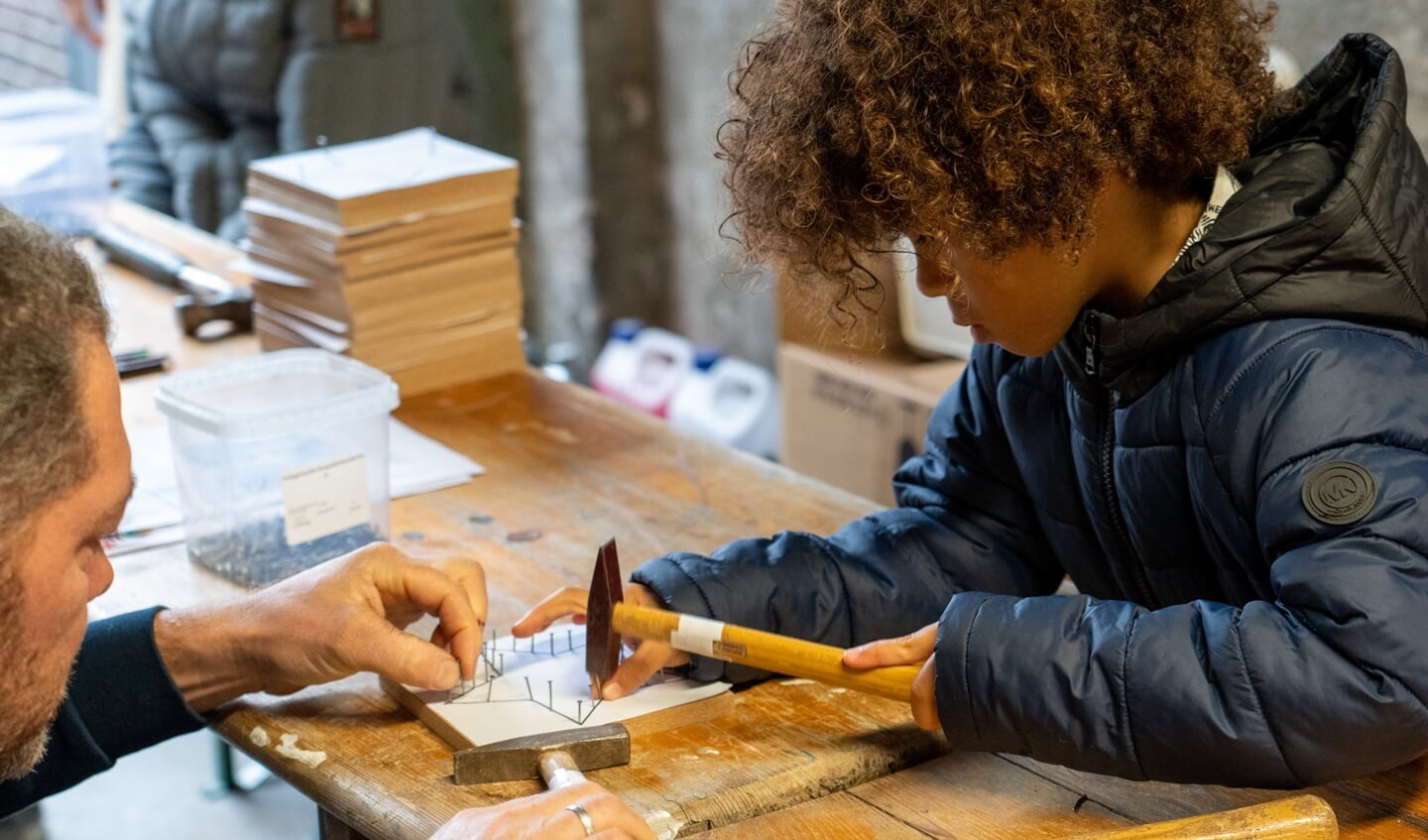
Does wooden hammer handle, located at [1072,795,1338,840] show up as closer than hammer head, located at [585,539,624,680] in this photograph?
Yes

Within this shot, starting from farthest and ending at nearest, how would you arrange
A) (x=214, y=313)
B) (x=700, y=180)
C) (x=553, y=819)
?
(x=700, y=180)
(x=214, y=313)
(x=553, y=819)

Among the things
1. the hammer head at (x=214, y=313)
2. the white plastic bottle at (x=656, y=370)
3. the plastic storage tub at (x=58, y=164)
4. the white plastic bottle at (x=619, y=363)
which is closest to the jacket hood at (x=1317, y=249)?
the hammer head at (x=214, y=313)

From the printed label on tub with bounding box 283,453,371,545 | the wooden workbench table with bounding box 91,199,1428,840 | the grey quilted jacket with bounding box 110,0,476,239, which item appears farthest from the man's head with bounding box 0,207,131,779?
the grey quilted jacket with bounding box 110,0,476,239

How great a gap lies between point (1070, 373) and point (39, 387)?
84cm

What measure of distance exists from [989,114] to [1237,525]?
380mm

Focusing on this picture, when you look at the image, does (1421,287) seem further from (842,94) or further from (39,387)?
(39,387)

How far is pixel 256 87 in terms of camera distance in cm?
437

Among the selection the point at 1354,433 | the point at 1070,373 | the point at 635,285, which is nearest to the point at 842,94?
the point at 1070,373

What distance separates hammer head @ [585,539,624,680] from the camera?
1.33 metres

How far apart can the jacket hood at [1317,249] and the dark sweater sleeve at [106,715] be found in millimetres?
894

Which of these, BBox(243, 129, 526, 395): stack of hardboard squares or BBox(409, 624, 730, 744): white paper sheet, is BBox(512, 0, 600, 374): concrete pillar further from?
BBox(409, 624, 730, 744): white paper sheet

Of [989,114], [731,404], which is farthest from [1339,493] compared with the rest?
[731,404]

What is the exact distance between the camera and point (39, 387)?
0.97 metres

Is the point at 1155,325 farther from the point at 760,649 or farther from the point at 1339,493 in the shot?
the point at 760,649
